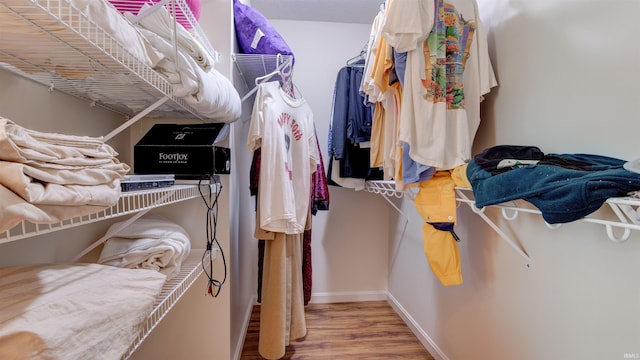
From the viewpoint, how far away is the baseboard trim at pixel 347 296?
227cm

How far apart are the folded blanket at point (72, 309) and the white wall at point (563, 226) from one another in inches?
43.6

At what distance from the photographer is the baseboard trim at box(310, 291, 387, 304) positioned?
227cm

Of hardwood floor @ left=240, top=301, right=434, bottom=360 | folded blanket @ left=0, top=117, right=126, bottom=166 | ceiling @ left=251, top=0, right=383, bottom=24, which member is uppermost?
ceiling @ left=251, top=0, right=383, bottom=24

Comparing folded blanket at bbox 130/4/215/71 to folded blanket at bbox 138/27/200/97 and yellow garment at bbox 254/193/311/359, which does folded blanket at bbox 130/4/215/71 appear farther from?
yellow garment at bbox 254/193/311/359

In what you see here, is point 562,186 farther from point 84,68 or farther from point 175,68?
point 84,68

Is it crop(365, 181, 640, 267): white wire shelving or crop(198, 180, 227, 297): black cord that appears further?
crop(198, 180, 227, 297): black cord

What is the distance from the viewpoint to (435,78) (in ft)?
3.28

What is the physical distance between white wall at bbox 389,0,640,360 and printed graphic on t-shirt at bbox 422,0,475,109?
6.9 inches

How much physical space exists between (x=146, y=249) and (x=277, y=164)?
67 cm

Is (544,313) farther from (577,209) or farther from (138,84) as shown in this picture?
(138,84)

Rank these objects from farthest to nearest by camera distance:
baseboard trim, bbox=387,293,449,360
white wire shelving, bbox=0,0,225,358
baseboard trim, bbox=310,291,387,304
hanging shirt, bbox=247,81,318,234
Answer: baseboard trim, bbox=310,291,387,304, baseboard trim, bbox=387,293,449,360, hanging shirt, bbox=247,81,318,234, white wire shelving, bbox=0,0,225,358

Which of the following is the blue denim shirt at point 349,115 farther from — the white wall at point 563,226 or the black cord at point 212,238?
the black cord at point 212,238

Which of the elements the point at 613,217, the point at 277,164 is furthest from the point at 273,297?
the point at 613,217

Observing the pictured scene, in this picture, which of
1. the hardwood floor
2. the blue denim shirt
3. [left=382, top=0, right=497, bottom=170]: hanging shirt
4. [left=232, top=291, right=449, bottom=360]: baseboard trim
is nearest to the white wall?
[left=382, top=0, right=497, bottom=170]: hanging shirt
